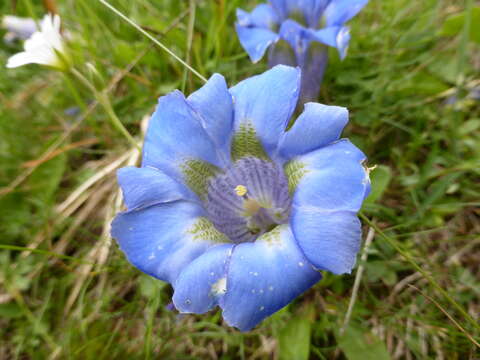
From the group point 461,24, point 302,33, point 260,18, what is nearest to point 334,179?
point 302,33

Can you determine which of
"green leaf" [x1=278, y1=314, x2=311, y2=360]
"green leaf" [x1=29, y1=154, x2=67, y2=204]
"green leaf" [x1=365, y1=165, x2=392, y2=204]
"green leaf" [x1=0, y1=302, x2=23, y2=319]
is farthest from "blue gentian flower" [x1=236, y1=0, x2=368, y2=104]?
"green leaf" [x1=0, y1=302, x2=23, y2=319]

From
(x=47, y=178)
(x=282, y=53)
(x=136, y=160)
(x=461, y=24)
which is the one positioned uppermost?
(x=282, y=53)

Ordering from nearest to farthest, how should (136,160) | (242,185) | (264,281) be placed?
(264,281), (242,185), (136,160)

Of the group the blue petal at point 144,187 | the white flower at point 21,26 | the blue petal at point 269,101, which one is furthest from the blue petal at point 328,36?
the white flower at point 21,26

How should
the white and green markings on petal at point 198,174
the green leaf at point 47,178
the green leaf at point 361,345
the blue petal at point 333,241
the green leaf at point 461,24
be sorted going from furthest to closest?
1. the green leaf at point 47,178
2. the green leaf at point 461,24
3. the green leaf at point 361,345
4. the white and green markings on petal at point 198,174
5. the blue petal at point 333,241

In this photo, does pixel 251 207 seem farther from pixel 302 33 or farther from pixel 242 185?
pixel 302 33

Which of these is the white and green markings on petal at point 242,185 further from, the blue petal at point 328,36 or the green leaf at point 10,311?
the green leaf at point 10,311

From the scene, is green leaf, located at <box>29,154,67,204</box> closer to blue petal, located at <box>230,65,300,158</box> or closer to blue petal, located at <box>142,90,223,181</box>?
blue petal, located at <box>142,90,223,181</box>

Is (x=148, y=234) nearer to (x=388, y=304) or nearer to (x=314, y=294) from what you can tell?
(x=314, y=294)
